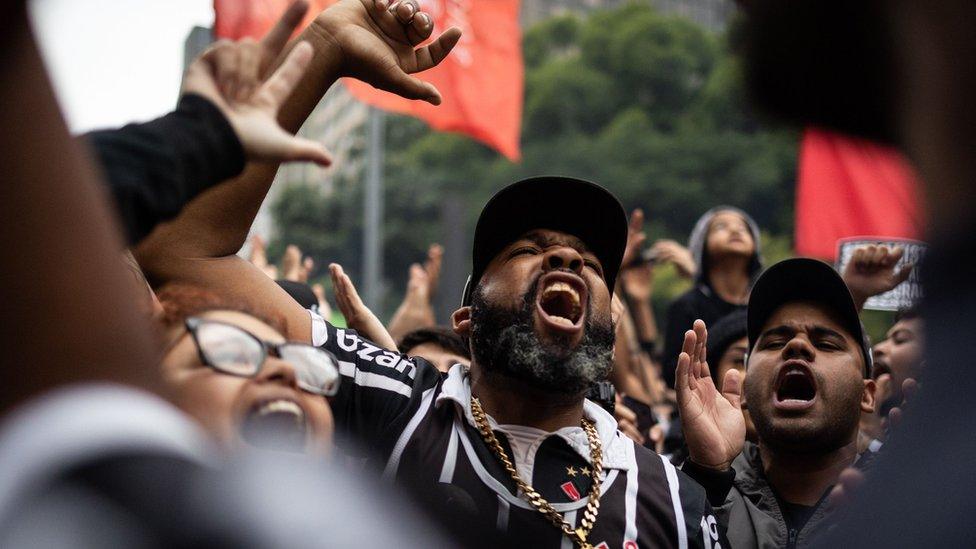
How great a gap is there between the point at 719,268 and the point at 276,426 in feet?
14.1

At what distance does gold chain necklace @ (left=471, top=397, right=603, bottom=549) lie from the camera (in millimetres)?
2014

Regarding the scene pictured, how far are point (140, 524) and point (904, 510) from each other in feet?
2.23

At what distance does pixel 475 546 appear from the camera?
148cm

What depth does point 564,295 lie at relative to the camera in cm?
240

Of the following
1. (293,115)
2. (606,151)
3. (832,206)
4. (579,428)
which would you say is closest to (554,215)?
(579,428)

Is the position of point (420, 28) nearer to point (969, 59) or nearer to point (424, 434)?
point (424, 434)

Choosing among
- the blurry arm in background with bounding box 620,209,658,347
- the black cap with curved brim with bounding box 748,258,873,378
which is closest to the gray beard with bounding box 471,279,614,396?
the black cap with curved brim with bounding box 748,258,873,378

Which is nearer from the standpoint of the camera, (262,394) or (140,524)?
(140,524)

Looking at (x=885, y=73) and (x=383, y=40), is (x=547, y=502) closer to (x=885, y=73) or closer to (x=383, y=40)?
(x=383, y=40)

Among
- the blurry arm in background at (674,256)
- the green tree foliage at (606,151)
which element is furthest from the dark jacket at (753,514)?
the green tree foliage at (606,151)

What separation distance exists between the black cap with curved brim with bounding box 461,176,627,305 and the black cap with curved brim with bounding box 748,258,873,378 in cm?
63

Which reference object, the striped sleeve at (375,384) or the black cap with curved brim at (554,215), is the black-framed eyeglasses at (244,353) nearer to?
the striped sleeve at (375,384)

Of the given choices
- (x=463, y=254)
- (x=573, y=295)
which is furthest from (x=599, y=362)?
(x=463, y=254)

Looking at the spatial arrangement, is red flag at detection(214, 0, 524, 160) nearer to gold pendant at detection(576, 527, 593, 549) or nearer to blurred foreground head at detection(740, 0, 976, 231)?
gold pendant at detection(576, 527, 593, 549)
